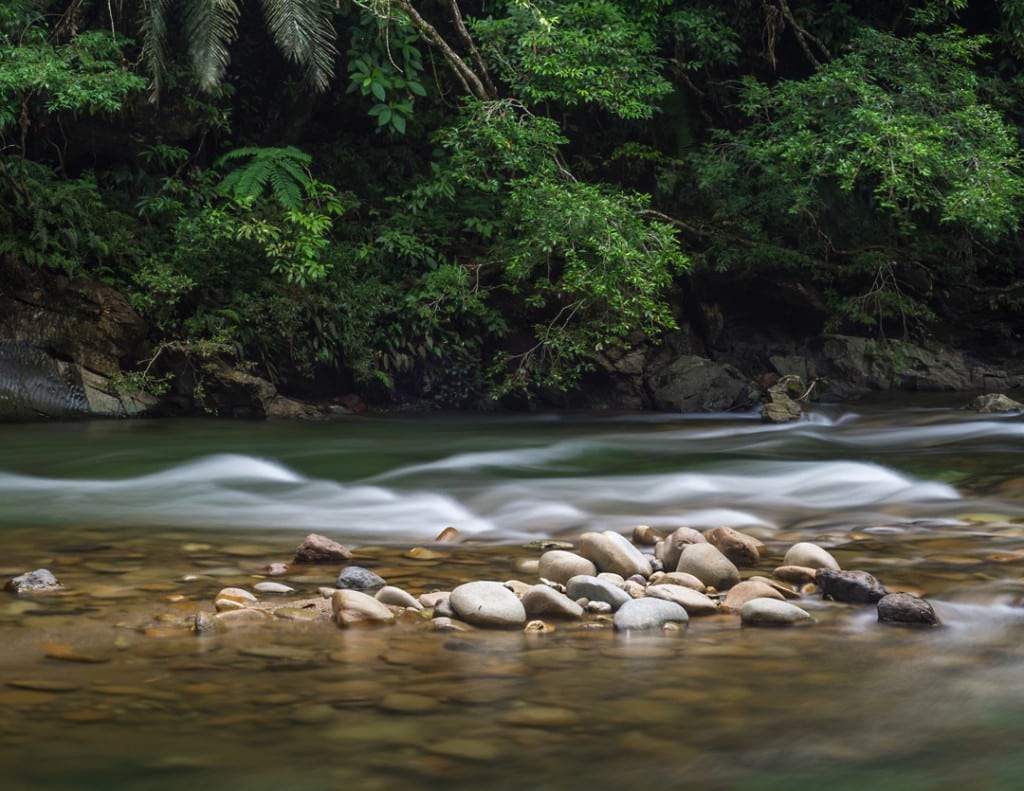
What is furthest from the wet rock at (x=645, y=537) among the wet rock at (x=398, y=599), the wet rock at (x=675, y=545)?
the wet rock at (x=398, y=599)

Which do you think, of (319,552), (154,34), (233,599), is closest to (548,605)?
(233,599)

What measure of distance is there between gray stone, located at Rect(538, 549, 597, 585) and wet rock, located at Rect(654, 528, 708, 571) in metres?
0.46

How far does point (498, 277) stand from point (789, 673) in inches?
432

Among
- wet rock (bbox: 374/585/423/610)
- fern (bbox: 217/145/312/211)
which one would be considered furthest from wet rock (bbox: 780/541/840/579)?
fern (bbox: 217/145/312/211)

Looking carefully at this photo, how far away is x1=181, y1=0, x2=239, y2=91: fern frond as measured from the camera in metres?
11.7

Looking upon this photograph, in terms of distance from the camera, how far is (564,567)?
4.58 m

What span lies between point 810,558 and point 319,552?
224 cm

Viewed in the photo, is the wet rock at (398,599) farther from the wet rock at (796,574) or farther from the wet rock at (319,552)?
the wet rock at (796,574)

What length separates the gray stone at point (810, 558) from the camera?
15.5 ft

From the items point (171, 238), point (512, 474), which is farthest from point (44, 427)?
point (512, 474)

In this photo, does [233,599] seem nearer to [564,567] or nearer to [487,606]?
[487,606]

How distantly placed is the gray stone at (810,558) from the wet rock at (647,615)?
0.93 metres

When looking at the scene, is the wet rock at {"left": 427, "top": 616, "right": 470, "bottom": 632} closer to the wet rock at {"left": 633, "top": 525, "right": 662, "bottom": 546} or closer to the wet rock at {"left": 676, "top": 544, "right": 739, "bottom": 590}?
the wet rock at {"left": 676, "top": 544, "right": 739, "bottom": 590}

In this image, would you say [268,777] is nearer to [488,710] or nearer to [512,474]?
[488,710]
